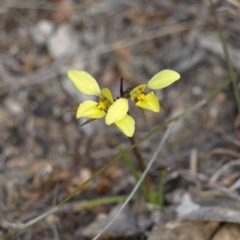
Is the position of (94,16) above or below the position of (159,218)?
above

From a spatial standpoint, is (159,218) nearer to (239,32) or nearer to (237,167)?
(237,167)

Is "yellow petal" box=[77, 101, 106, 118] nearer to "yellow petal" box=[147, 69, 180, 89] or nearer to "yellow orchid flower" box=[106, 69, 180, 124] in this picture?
"yellow orchid flower" box=[106, 69, 180, 124]

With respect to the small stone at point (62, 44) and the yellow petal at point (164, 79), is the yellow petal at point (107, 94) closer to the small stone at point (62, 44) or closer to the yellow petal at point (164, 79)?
the yellow petal at point (164, 79)

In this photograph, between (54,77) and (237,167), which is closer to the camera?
(237,167)

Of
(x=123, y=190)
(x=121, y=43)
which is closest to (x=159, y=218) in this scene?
(x=123, y=190)

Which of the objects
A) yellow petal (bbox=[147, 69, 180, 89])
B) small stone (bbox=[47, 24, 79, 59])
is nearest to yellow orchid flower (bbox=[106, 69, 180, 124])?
yellow petal (bbox=[147, 69, 180, 89])

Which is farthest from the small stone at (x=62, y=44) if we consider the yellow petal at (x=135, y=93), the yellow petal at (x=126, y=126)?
the yellow petal at (x=126, y=126)
